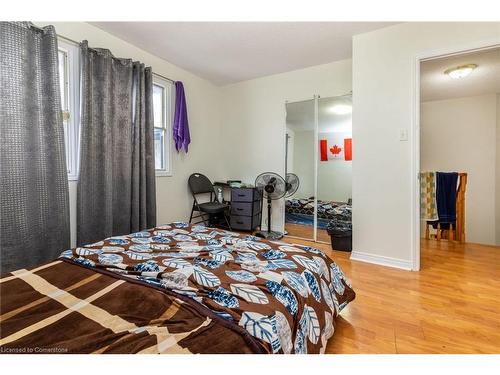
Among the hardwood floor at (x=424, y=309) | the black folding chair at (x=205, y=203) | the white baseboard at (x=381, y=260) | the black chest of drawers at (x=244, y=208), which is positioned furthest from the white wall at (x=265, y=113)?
the hardwood floor at (x=424, y=309)

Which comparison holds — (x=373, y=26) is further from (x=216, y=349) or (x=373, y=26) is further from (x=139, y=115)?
(x=216, y=349)

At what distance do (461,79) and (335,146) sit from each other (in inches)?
74.8

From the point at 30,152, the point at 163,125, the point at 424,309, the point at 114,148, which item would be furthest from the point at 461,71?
the point at 30,152

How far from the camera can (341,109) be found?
3311 mm

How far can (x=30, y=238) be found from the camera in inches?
78.4

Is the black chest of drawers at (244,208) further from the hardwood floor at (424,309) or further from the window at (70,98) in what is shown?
the window at (70,98)

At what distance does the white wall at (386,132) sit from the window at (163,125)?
2304 millimetres

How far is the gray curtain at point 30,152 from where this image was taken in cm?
186

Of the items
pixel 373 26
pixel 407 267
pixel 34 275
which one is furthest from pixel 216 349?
pixel 373 26

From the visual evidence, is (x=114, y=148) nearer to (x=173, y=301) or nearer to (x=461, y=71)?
(x=173, y=301)

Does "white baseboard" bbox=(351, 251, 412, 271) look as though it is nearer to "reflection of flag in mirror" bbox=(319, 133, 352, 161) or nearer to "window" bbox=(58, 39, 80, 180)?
"reflection of flag in mirror" bbox=(319, 133, 352, 161)

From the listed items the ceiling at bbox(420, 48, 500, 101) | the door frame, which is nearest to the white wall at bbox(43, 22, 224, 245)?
the door frame

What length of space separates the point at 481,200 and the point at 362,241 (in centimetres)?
288
